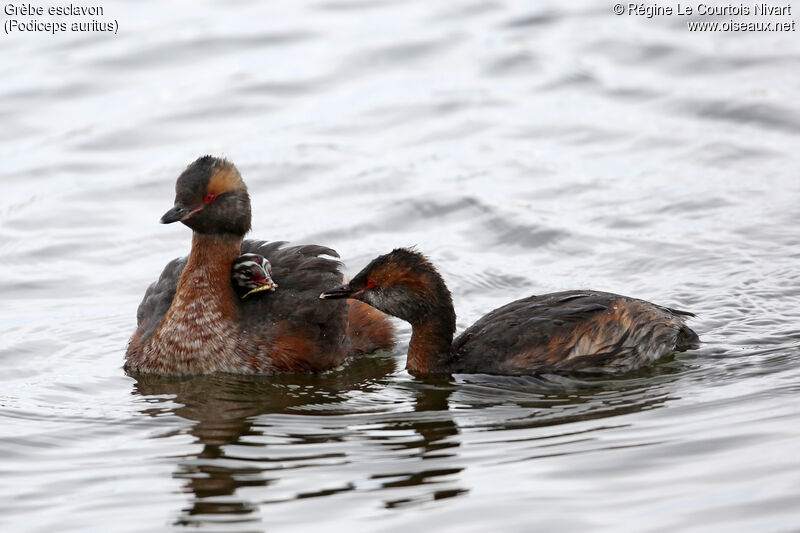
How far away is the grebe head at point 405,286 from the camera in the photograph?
8.62 m

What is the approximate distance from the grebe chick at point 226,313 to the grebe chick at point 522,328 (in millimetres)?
516

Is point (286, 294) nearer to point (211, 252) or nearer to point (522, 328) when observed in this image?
point (211, 252)

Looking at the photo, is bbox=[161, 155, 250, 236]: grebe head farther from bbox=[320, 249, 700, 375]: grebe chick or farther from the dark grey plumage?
bbox=[320, 249, 700, 375]: grebe chick

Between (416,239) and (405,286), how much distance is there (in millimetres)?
3120

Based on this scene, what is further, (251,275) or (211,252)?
(211,252)

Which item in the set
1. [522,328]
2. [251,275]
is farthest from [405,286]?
[251,275]

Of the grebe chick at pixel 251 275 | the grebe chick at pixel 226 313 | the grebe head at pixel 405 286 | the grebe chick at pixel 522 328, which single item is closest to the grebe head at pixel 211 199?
the grebe chick at pixel 226 313

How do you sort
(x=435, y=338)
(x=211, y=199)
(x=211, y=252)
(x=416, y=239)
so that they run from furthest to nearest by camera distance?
(x=416, y=239)
(x=211, y=252)
(x=211, y=199)
(x=435, y=338)

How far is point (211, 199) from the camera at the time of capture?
9008 millimetres

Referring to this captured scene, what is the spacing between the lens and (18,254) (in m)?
11.7

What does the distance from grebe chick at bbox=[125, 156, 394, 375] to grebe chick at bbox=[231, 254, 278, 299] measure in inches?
2.0

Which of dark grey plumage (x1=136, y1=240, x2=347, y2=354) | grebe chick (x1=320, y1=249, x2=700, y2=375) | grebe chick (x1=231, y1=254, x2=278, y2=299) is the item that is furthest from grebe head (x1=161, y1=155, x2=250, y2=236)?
grebe chick (x1=320, y1=249, x2=700, y2=375)

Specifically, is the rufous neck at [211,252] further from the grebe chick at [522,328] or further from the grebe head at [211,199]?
the grebe chick at [522,328]

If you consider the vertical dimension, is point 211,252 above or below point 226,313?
above
